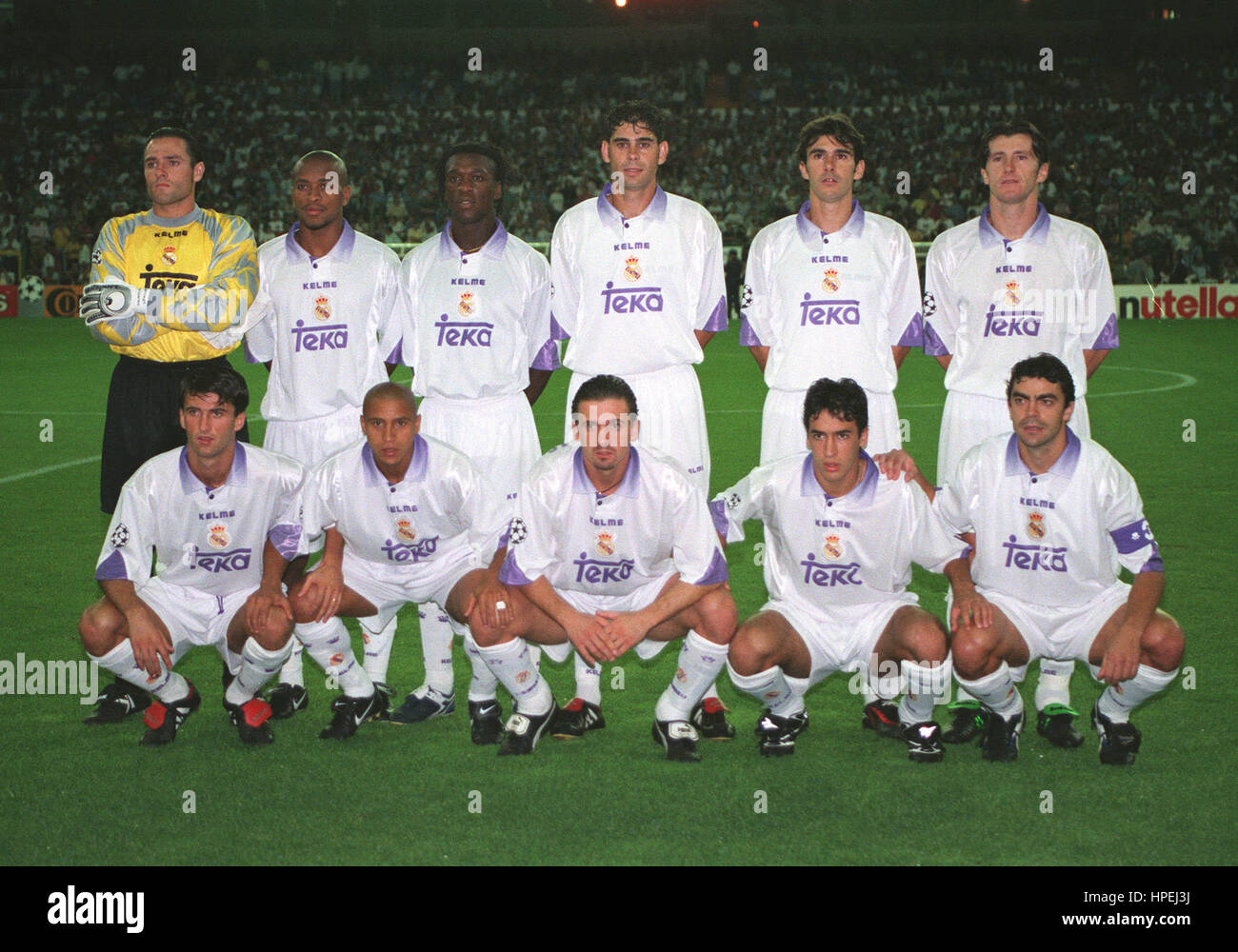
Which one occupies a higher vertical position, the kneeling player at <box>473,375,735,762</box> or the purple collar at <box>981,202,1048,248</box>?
the purple collar at <box>981,202,1048,248</box>

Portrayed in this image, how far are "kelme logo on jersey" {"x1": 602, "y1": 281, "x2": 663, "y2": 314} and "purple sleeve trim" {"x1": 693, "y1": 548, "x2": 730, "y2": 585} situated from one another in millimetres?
1177

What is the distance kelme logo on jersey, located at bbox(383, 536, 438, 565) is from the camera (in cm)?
538

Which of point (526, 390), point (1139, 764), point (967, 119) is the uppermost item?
point (967, 119)

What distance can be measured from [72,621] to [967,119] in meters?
28.9

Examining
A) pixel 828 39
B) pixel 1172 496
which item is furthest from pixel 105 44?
pixel 1172 496

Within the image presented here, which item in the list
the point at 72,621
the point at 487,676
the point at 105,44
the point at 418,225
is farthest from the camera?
the point at 105,44

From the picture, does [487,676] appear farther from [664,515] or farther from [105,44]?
[105,44]

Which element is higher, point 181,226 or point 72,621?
point 181,226

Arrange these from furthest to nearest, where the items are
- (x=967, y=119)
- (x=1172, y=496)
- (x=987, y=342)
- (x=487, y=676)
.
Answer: (x=967, y=119) → (x=1172, y=496) → (x=987, y=342) → (x=487, y=676)

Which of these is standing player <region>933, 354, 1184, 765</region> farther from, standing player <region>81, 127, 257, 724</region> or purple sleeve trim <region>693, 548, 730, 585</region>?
standing player <region>81, 127, 257, 724</region>

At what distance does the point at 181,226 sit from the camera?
225 inches

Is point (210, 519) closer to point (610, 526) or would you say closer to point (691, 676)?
point (610, 526)

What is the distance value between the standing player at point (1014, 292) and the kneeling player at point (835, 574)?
82 centimetres

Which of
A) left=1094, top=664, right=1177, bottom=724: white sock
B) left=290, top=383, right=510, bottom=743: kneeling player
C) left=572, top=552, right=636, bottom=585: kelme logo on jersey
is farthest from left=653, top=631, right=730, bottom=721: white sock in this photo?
left=1094, top=664, right=1177, bottom=724: white sock
